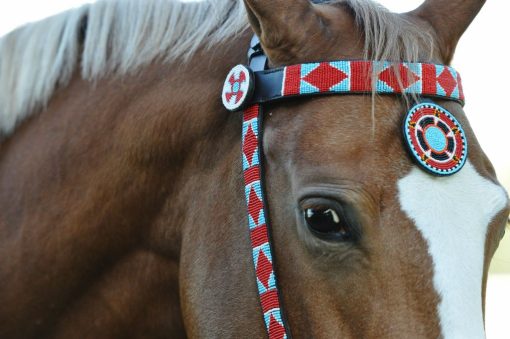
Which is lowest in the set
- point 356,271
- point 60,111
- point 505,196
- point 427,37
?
Result: point 505,196

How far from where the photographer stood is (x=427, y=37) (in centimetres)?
192

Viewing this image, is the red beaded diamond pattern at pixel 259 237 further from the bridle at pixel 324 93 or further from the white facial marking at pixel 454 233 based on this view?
the white facial marking at pixel 454 233

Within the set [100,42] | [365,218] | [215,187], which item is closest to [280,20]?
[215,187]

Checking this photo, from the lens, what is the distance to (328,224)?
5.36ft

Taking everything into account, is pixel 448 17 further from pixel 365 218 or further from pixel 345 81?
pixel 365 218

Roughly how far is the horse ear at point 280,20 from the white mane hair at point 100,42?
0.27 m

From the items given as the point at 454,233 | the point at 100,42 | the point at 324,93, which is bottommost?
the point at 454,233

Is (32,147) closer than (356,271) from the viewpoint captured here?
No

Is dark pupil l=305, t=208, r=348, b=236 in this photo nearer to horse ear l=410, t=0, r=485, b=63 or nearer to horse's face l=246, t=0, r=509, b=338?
horse's face l=246, t=0, r=509, b=338

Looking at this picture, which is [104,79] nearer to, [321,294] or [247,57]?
[247,57]

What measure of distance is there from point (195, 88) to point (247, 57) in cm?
19

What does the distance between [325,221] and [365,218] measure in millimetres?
108

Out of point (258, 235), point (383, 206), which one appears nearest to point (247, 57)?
point (258, 235)

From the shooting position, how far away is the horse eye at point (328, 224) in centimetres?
162
